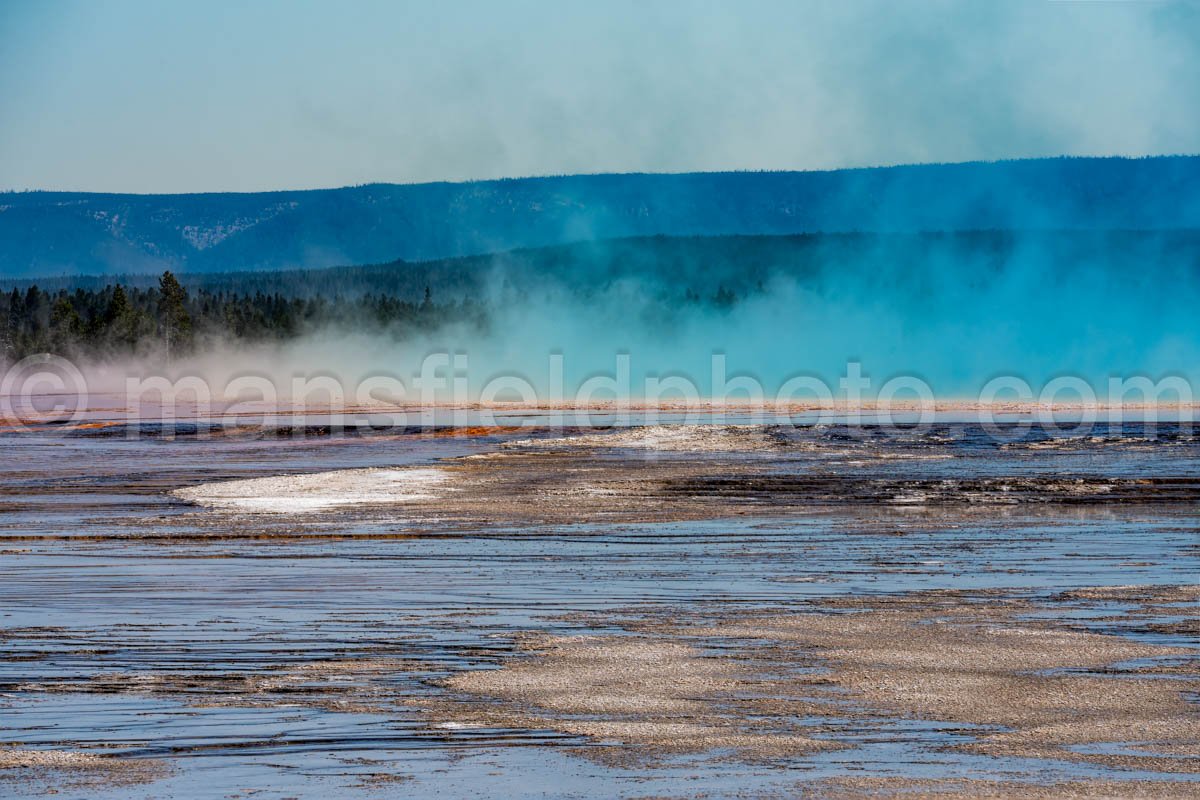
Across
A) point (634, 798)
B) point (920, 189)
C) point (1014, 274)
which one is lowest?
point (634, 798)

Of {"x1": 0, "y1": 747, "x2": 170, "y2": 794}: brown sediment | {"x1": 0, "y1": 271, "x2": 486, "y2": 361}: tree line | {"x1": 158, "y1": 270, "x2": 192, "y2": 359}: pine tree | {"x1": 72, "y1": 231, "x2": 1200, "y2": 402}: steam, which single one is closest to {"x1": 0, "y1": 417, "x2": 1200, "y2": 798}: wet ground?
{"x1": 0, "y1": 747, "x2": 170, "y2": 794}: brown sediment

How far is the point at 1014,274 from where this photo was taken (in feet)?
430

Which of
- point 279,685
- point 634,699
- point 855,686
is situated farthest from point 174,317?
point 855,686

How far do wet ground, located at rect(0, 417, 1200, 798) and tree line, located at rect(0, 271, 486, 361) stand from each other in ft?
295

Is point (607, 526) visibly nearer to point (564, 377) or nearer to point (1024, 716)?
point (1024, 716)

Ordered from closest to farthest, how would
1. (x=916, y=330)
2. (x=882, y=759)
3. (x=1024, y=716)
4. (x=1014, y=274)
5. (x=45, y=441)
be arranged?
1. (x=882, y=759)
2. (x=1024, y=716)
3. (x=45, y=441)
4. (x=916, y=330)
5. (x=1014, y=274)

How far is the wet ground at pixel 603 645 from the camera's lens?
7488 millimetres

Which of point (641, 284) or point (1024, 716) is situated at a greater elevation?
point (641, 284)

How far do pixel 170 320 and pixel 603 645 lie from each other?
102 m

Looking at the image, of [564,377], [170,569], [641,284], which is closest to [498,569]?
[170,569]

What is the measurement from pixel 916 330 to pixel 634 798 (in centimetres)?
11858

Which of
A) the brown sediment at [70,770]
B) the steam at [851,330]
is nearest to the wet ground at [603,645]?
the brown sediment at [70,770]

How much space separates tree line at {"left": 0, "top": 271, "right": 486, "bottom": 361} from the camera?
109 meters

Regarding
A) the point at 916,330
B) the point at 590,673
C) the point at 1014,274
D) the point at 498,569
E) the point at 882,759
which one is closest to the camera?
the point at 882,759
